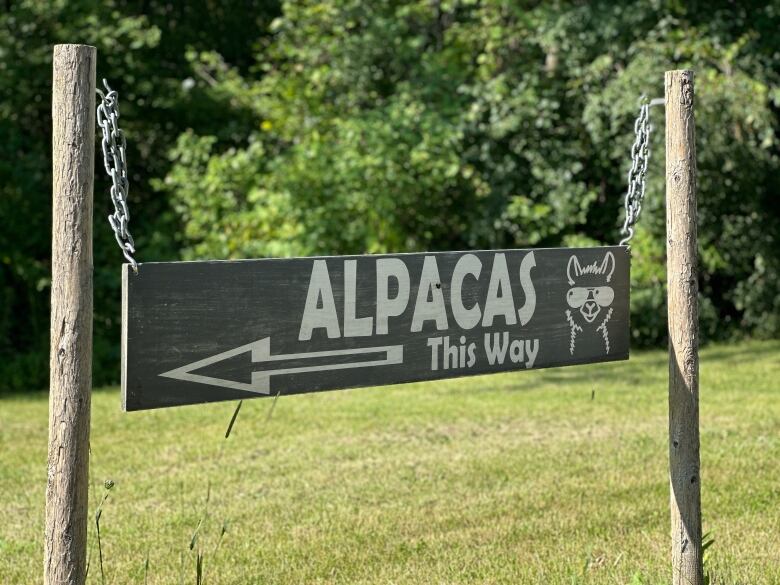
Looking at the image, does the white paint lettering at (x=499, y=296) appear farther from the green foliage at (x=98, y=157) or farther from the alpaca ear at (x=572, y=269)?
the green foliage at (x=98, y=157)

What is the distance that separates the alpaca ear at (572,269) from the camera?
3650 millimetres

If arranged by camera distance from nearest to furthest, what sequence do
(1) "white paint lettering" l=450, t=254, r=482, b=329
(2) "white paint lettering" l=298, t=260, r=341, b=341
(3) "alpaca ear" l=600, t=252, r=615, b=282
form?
(2) "white paint lettering" l=298, t=260, r=341, b=341
(1) "white paint lettering" l=450, t=254, r=482, b=329
(3) "alpaca ear" l=600, t=252, r=615, b=282

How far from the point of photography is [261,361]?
3.03 metres

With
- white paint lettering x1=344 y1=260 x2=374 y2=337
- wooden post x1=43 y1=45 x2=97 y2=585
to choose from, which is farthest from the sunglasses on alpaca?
wooden post x1=43 y1=45 x2=97 y2=585

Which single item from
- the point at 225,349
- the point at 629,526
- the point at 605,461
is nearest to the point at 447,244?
the point at 605,461

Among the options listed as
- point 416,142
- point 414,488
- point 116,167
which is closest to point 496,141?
point 416,142

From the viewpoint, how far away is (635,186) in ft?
12.5

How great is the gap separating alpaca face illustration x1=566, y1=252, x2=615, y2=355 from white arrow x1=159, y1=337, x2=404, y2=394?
71cm

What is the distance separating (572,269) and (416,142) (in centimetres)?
922

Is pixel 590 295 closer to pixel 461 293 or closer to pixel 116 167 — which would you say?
pixel 461 293

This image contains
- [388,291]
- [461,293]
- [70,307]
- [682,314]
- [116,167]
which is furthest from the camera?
[682,314]

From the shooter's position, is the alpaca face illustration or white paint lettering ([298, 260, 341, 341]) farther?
the alpaca face illustration

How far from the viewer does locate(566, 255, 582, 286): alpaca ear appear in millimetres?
3650

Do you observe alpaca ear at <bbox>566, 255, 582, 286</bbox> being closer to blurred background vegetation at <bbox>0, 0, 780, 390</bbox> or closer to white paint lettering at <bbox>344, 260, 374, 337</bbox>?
white paint lettering at <bbox>344, 260, 374, 337</bbox>
